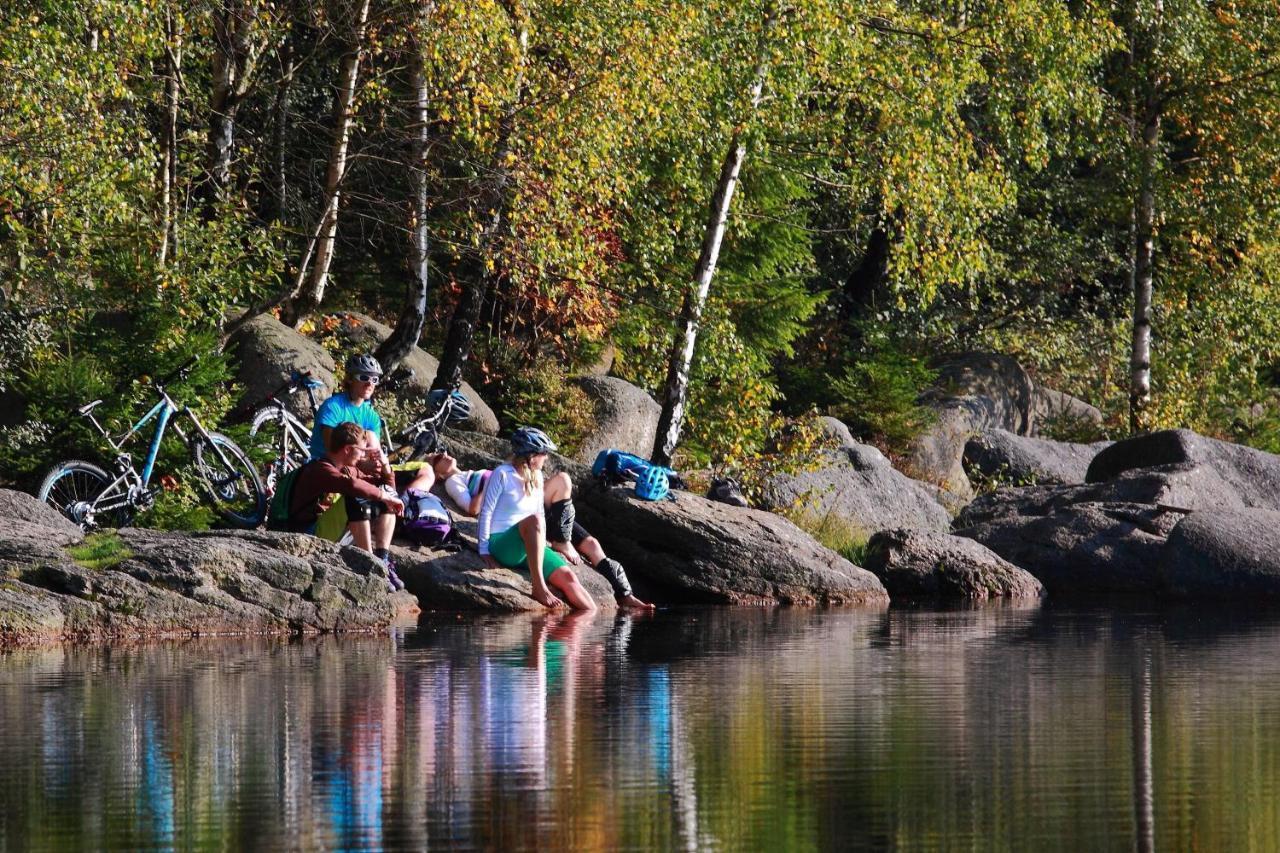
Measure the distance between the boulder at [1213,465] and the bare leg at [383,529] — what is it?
35.5 ft

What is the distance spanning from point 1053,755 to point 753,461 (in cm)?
1622

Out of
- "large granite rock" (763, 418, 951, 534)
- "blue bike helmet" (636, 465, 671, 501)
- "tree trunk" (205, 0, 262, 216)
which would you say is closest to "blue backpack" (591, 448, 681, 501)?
"blue bike helmet" (636, 465, 671, 501)

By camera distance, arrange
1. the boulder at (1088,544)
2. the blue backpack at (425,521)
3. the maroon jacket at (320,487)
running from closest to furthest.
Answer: the maroon jacket at (320,487)
the blue backpack at (425,521)
the boulder at (1088,544)

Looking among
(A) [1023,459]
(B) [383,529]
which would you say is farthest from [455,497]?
(A) [1023,459]

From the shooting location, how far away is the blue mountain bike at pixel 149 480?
18.3 metres

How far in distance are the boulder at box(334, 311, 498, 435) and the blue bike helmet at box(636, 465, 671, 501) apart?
14.7 feet

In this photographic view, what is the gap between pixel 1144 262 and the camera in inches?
1411

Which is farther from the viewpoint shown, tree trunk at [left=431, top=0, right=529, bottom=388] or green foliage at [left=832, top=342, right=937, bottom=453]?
green foliage at [left=832, top=342, right=937, bottom=453]

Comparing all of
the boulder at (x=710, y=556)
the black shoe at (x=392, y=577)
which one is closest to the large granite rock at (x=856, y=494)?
the boulder at (x=710, y=556)

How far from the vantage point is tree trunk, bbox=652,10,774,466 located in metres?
25.0

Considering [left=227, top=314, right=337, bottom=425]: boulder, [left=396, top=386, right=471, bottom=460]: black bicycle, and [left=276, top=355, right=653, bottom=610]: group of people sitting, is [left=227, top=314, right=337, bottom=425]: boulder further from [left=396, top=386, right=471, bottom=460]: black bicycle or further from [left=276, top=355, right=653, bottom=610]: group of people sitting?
[left=276, top=355, right=653, bottom=610]: group of people sitting

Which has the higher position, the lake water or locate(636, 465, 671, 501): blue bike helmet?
locate(636, 465, 671, 501): blue bike helmet

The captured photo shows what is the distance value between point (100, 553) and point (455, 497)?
5175mm

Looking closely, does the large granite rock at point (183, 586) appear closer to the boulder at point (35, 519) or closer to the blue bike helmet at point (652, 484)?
the boulder at point (35, 519)
